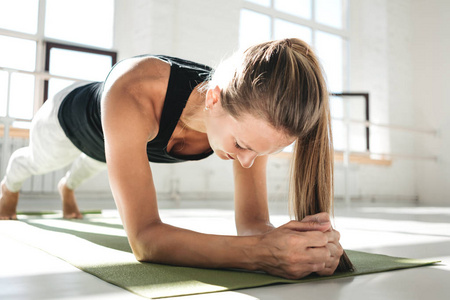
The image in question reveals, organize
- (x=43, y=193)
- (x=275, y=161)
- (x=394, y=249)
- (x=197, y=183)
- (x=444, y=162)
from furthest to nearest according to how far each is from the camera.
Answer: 1. (x=444, y=162)
2. (x=275, y=161)
3. (x=197, y=183)
4. (x=43, y=193)
5. (x=394, y=249)

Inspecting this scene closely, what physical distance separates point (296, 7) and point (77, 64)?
321cm

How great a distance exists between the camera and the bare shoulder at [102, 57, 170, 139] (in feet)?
3.37

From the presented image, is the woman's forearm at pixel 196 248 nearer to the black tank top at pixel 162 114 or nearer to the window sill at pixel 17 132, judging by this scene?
the black tank top at pixel 162 114

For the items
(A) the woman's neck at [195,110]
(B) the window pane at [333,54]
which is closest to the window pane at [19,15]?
(A) the woman's neck at [195,110]

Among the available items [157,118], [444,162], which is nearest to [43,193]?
[157,118]

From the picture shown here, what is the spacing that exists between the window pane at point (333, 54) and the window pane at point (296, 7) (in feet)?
1.11

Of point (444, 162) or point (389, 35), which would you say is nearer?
point (444, 162)

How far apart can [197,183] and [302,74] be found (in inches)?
161

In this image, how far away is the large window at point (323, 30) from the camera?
5.66 m

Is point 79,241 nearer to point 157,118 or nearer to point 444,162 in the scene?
point 157,118

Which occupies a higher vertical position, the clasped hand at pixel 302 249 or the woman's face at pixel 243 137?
the woman's face at pixel 243 137

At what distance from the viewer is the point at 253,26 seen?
565 centimetres

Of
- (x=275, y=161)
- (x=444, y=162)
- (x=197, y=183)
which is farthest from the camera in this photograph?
(x=444, y=162)

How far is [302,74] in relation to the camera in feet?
2.80
